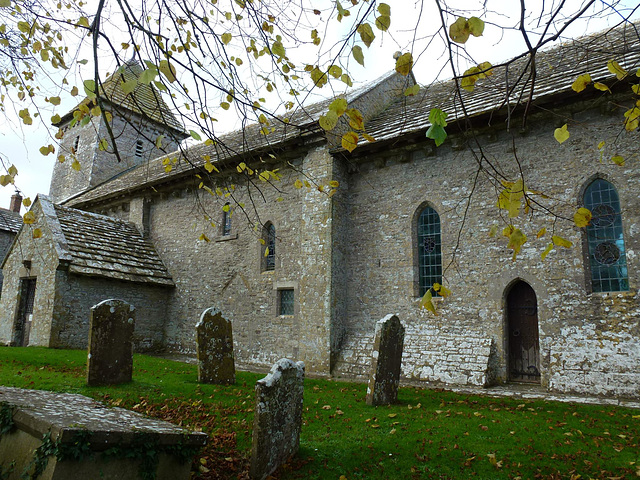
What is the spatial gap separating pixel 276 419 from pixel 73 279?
1134cm

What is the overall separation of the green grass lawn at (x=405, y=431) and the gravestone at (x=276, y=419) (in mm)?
185

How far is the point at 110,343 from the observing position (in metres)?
7.71

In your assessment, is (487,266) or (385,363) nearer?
(385,363)

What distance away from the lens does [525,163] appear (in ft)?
33.0

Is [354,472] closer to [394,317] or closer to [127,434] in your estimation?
[127,434]

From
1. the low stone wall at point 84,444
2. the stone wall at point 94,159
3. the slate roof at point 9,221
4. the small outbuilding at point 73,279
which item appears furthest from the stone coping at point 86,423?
the slate roof at point 9,221

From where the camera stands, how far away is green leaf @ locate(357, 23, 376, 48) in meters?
3.03

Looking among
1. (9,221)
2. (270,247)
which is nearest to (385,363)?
(270,247)

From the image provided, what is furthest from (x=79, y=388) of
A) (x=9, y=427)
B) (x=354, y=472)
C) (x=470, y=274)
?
(x=470, y=274)

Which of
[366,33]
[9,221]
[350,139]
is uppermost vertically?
[9,221]

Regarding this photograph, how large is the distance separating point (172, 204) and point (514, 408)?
46.3 feet

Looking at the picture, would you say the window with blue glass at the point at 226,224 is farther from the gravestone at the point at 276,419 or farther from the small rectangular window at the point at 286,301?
the gravestone at the point at 276,419

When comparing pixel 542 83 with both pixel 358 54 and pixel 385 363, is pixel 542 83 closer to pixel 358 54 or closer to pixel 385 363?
pixel 385 363

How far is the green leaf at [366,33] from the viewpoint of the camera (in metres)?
3.03
